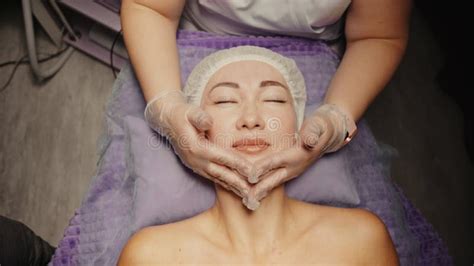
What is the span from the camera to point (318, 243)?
1318 mm

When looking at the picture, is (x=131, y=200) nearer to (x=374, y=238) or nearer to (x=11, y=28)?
(x=374, y=238)

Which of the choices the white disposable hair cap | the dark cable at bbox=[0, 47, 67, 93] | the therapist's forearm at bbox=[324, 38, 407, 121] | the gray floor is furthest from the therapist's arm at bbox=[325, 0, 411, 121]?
the dark cable at bbox=[0, 47, 67, 93]

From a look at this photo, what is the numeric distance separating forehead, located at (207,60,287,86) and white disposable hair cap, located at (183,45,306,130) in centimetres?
2

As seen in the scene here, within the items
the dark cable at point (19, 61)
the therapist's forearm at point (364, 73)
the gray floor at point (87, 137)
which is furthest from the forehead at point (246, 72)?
the dark cable at point (19, 61)

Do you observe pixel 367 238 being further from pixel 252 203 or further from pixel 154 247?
pixel 154 247

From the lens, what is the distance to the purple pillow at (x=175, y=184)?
1465 millimetres

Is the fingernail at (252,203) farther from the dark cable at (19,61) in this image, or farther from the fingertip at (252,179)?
the dark cable at (19,61)

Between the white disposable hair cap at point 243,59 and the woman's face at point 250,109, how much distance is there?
3 centimetres

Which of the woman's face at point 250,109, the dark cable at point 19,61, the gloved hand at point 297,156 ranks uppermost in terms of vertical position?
the woman's face at point 250,109

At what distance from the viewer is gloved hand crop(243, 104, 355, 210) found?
124 centimetres

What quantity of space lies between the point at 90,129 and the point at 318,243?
1.27 m

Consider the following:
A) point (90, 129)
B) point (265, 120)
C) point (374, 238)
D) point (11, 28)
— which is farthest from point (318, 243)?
point (11, 28)

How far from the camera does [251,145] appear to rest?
127 cm

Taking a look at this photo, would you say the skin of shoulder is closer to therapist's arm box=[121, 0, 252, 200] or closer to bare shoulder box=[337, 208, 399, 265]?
therapist's arm box=[121, 0, 252, 200]
